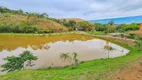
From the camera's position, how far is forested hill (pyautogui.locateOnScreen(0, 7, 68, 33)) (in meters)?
49.5

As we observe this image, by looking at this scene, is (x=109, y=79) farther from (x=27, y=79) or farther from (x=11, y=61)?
(x=11, y=61)

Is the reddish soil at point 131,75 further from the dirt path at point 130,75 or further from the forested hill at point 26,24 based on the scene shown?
the forested hill at point 26,24

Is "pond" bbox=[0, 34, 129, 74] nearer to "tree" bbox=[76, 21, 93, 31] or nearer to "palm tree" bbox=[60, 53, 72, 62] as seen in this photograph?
"palm tree" bbox=[60, 53, 72, 62]

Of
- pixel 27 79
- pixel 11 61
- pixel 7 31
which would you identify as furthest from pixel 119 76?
pixel 7 31

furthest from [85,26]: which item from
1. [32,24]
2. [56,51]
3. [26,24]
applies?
[56,51]

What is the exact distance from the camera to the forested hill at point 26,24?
49.5 m

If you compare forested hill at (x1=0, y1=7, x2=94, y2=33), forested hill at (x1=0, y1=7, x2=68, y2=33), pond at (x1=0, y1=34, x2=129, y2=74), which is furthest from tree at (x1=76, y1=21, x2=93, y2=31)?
pond at (x1=0, y1=34, x2=129, y2=74)

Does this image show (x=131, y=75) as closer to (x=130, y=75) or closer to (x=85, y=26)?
(x=130, y=75)

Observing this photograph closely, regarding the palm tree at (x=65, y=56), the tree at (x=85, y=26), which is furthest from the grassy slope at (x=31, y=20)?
the palm tree at (x=65, y=56)

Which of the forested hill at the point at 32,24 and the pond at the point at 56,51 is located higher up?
the forested hill at the point at 32,24

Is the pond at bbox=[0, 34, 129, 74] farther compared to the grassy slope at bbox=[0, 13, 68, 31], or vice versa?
the grassy slope at bbox=[0, 13, 68, 31]

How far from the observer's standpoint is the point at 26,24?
57.5 m

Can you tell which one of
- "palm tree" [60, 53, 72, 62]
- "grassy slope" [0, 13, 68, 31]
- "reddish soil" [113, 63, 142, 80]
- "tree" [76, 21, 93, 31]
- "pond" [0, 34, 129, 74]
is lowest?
"pond" [0, 34, 129, 74]

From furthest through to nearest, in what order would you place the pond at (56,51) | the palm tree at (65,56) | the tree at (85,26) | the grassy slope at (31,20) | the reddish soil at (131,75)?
1. the tree at (85,26)
2. the grassy slope at (31,20)
3. the pond at (56,51)
4. the palm tree at (65,56)
5. the reddish soil at (131,75)
